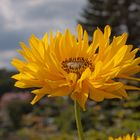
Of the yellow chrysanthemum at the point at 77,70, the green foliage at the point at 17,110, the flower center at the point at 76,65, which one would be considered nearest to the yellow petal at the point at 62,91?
the yellow chrysanthemum at the point at 77,70

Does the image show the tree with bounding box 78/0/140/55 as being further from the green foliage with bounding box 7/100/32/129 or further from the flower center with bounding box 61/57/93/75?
the flower center with bounding box 61/57/93/75

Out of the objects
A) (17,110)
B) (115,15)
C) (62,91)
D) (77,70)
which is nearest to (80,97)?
(62,91)

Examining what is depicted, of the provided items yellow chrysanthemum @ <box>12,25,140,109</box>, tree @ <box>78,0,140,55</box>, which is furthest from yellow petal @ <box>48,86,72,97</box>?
tree @ <box>78,0,140,55</box>

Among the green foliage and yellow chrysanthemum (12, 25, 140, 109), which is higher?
yellow chrysanthemum (12, 25, 140, 109)

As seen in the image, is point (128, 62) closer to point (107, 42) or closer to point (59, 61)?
point (107, 42)

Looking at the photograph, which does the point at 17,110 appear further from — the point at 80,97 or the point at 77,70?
the point at 80,97

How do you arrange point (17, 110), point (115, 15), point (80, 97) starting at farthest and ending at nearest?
1. point (115, 15)
2. point (17, 110)
3. point (80, 97)

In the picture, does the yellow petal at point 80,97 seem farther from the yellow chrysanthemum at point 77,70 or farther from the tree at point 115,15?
the tree at point 115,15
